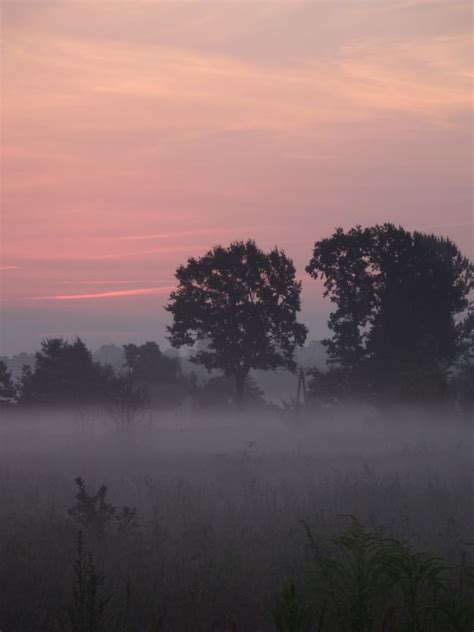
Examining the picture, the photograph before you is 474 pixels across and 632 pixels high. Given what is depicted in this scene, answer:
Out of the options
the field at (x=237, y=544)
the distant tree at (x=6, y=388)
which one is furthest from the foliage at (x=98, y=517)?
the distant tree at (x=6, y=388)

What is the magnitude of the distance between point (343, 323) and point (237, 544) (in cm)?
3349

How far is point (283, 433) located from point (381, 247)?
1323 centimetres

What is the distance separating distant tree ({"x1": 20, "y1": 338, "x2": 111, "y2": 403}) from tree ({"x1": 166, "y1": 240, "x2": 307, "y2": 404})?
29.9 ft

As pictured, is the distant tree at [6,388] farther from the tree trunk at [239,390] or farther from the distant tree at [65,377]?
the tree trunk at [239,390]

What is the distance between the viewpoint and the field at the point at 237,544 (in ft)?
23.8

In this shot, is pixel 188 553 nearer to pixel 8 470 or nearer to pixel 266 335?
pixel 8 470

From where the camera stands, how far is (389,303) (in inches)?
1667

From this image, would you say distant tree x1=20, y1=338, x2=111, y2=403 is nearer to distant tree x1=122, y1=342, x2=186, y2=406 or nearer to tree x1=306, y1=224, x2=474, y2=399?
tree x1=306, y1=224, x2=474, y2=399

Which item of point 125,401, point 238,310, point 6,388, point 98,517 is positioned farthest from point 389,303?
point 98,517

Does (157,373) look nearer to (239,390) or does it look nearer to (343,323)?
(239,390)

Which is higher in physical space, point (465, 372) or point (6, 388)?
point (6, 388)

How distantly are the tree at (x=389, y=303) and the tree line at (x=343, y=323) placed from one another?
60mm

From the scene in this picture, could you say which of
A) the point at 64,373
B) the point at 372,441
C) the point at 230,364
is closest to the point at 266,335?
the point at 230,364

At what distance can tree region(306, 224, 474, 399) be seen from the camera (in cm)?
4175
